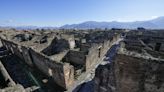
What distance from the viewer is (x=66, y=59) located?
75.9 ft

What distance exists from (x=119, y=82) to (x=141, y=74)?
1.55 metres

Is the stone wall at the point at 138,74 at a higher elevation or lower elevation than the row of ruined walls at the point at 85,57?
higher

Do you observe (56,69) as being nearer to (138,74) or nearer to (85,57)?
(85,57)

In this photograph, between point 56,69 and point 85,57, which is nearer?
point 56,69

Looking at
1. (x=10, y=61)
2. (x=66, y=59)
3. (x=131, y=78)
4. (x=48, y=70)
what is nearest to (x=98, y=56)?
(x=66, y=59)

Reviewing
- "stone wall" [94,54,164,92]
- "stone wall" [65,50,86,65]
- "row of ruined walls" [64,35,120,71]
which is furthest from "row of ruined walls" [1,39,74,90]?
"stone wall" [94,54,164,92]

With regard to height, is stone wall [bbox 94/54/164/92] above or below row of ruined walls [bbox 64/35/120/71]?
above

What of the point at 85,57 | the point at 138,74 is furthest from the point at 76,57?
the point at 138,74

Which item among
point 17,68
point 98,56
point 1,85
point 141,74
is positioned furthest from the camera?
point 98,56

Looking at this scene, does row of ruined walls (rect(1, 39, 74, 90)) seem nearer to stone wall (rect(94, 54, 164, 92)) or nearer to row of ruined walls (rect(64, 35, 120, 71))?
row of ruined walls (rect(64, 35, 120, 71))

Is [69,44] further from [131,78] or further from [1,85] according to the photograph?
[131,78]

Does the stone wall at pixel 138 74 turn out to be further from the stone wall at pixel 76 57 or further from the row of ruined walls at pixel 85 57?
the stone wall at pixel 76 57

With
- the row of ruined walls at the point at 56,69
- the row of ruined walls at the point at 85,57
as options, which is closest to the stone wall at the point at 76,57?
the row of ruined walls at the point at 85,57

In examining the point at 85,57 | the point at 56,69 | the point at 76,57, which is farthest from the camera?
the point at 76,57
